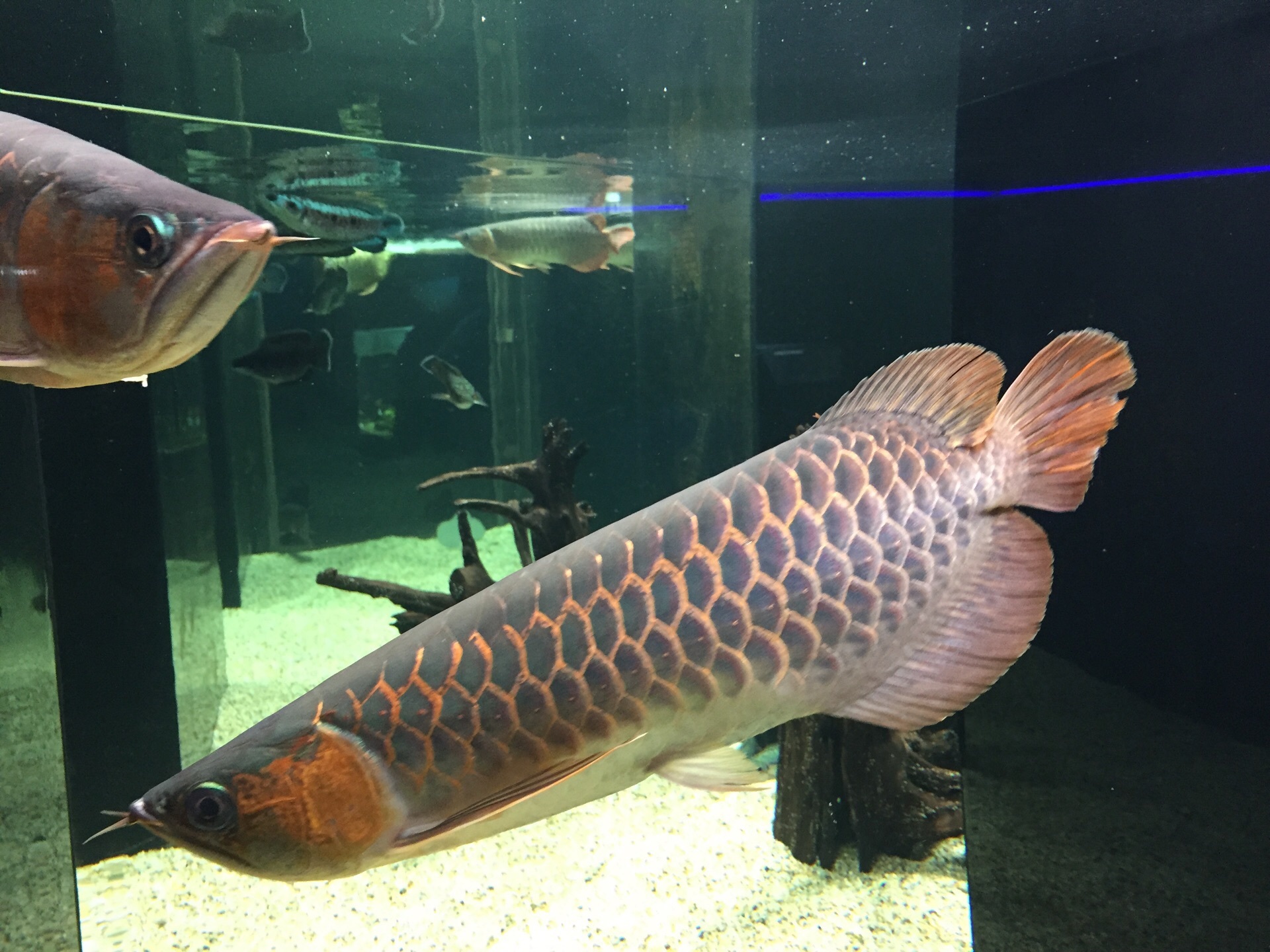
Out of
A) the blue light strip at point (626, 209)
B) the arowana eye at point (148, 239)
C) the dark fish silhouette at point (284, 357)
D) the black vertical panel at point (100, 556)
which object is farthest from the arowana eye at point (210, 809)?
the blue light strip at point (626, 209)

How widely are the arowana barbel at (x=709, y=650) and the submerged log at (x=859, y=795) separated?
2463 mm

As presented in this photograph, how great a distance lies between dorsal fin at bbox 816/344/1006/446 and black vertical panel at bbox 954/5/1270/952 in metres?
1.09

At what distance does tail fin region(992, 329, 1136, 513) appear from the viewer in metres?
1.66

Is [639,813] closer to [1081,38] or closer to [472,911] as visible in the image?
[472,911]

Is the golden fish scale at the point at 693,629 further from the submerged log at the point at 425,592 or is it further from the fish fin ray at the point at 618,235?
the fish fin ray at the point at 618,235

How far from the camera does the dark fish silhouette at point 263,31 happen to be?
21.0 ft

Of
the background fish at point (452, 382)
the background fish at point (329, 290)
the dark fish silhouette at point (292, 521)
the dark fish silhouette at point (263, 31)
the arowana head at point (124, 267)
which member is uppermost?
the dark fish silhouette at point (263, 31)

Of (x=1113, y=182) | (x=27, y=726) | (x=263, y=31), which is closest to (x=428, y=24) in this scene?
(x=263, y=31)

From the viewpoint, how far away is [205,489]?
692cm

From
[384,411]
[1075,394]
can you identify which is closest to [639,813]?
[1075,394]

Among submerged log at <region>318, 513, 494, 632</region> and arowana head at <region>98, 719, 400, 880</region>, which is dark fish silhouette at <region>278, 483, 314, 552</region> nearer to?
submerged log at <region>318, 513, 494, 632</region>

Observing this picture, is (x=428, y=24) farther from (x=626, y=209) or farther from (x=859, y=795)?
(x=859, y=795)

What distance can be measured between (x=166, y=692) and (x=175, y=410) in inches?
104

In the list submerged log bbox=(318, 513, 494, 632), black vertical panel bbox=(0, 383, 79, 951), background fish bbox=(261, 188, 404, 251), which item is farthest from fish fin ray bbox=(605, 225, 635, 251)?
black vertical panel bbox=(0, 383, 79, 951)
